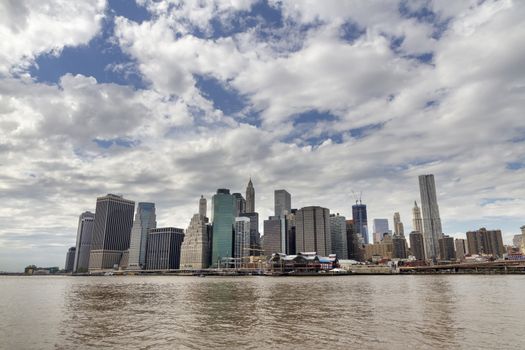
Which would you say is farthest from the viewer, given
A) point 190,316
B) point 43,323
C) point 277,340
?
point 190,316

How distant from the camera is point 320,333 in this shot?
38969 millimetres

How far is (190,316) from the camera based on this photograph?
175ft

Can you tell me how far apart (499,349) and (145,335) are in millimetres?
32676

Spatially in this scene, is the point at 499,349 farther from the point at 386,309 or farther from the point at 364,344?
the point at 386,309

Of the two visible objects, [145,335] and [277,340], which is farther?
[145,335]

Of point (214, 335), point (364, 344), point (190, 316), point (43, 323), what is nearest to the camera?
point (364, 344)

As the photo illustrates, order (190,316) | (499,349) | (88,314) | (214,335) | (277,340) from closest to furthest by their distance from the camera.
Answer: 1. (499,349)
2. (277,340)
3. (214,335)
4. (190,316)
5. (88,314)

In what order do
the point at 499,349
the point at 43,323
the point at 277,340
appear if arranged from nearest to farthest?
the point at 499,349 < the point at 277,340 < the point at 43,323

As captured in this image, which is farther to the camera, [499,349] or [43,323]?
[43,323]

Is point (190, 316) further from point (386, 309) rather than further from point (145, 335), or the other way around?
point (386, 309)

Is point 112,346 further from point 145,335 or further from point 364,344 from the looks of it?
point 364,344

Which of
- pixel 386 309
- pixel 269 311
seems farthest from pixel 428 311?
pixel 269 311

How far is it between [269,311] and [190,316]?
1225 centimetres

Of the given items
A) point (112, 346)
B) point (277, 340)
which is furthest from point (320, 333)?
point (112, 346)
